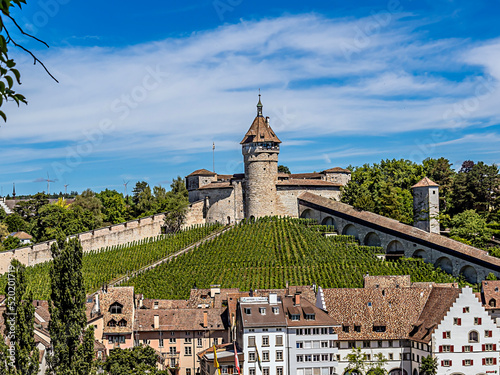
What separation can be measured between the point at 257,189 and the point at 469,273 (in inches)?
1199

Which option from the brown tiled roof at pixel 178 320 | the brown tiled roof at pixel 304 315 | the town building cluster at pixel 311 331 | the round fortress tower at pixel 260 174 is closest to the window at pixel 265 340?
the town building cluster at pixel 311 331

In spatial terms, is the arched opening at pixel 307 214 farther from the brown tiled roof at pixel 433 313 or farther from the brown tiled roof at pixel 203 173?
the brown tiled roof at pixel 433 313

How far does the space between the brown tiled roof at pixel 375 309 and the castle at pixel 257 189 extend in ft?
128

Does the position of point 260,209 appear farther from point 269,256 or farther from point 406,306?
point 406,306

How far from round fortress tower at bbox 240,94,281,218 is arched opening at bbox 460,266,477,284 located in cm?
2734

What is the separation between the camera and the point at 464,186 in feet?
289

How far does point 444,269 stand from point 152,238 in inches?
1437

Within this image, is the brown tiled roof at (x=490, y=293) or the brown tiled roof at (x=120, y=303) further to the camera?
the brown tiled roof at (x=490, y=293)

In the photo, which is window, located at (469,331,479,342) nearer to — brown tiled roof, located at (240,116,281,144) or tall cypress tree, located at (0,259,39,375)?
tall cypress tree, located at (0,259,39,375)

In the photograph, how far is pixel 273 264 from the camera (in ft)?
228

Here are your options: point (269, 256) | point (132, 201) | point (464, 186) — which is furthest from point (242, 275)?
point (132, 201)

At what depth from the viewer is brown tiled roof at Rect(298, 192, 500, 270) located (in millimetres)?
65938

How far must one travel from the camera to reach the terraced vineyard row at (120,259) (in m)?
65.8

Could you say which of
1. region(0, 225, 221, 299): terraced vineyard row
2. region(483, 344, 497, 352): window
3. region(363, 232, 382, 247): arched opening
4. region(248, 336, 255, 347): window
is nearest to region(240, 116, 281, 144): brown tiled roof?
region(0, 225, 221, 299): terraced vineyard row
